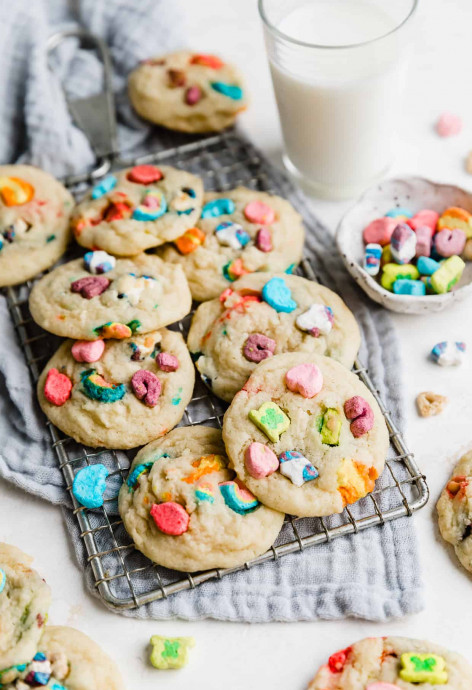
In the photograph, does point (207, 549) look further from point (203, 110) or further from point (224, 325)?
point (203, 110)

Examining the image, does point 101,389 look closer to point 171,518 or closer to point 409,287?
point 171,518

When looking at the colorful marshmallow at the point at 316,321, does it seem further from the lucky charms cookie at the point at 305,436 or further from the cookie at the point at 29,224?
the cookie at the point at 29,224

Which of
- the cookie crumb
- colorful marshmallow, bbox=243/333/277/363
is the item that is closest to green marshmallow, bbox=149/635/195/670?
colorful marshmallow, bbox=243/333/277/363

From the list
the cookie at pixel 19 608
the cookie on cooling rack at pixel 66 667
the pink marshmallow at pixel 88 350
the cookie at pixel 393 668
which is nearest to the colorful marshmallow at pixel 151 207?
the pink marshmallow at pixel 88 350

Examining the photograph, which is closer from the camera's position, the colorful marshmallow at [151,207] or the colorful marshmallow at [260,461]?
the colorful marshmallow at [260,461]

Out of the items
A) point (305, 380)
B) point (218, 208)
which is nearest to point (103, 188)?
point (218, 208)

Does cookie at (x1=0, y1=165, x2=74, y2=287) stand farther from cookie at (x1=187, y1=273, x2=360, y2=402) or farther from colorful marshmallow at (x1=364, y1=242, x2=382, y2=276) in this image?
colorful marshmallow at (x1=364, y1=242, x2=382, y2=276)
